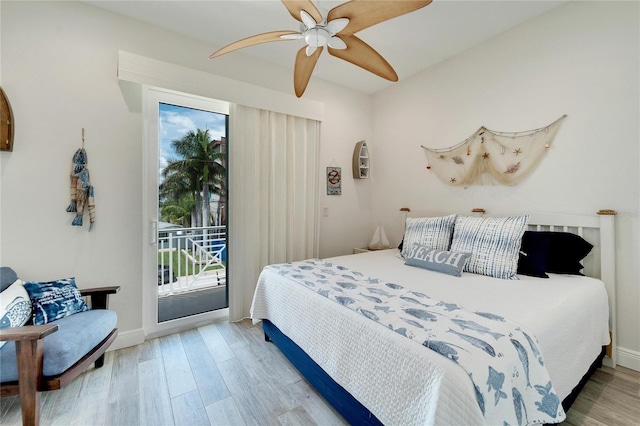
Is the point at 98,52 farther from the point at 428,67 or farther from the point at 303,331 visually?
the point at 428,67

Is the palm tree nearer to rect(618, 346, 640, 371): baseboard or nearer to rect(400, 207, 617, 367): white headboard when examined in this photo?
rect(400, 207, 617, 367): white headboard

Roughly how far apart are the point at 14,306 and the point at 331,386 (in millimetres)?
1881

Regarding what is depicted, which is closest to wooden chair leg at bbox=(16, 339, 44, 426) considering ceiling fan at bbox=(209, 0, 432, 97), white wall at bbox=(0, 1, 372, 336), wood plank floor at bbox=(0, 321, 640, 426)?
wood plank floor at bbox=(0, 321, 640, 426)

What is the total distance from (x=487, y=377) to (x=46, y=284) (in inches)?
103

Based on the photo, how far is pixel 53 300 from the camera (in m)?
1.82

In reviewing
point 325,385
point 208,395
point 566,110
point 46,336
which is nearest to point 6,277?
point 46,336

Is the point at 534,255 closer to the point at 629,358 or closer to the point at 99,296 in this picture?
the point at 629,358

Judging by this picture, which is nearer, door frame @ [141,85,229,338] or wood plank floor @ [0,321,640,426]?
wood plank floor @ [0,321,640,426]

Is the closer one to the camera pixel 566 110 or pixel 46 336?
pixel 46 336

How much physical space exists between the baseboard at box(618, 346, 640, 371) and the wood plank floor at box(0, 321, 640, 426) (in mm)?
49

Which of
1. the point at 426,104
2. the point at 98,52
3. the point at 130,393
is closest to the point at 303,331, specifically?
the point at 130,393

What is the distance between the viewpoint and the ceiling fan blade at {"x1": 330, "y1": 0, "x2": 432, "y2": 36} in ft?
4.42

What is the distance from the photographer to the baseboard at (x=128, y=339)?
2311 millimetres

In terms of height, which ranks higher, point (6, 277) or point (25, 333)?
point (6, 277)
